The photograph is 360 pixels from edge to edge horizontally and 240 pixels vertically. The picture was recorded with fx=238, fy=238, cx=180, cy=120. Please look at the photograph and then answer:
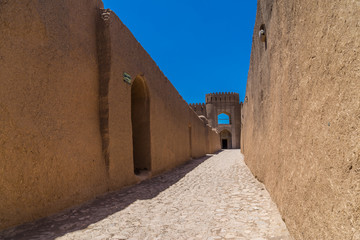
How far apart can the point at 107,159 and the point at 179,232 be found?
2.24 meters

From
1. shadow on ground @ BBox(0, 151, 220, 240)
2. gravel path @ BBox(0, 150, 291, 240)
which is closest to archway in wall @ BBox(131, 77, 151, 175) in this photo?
shadow on ground @ BBox(0, 151, 220, 240)

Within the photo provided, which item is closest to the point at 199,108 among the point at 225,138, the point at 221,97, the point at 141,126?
the point at 221,97

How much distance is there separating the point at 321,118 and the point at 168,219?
210 centimetres

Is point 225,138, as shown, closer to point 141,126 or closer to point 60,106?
point 141,126

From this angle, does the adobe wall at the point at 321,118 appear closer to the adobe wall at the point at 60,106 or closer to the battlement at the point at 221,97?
the adobe wall at the point at 60,106

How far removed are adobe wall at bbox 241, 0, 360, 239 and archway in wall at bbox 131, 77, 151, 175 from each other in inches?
173

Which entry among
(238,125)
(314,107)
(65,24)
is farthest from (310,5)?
(238,125)

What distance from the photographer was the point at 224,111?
3638 centimetres

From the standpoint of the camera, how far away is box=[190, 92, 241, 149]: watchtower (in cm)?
3572

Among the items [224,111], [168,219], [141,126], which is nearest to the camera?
[168,219]

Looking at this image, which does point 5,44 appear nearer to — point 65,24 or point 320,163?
point 65,24

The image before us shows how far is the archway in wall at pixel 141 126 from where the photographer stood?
6.37m

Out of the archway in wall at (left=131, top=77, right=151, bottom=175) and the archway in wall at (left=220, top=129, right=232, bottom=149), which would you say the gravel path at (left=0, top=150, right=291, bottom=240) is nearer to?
→ the archway in wall at (left=131, top=77, right=151, bottom=175)

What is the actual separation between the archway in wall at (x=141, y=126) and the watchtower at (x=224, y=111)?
29.6m
